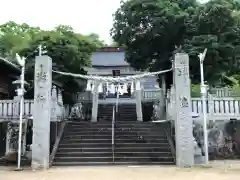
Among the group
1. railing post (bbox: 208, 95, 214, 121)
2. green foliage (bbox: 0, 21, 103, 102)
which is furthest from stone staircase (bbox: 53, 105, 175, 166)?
green foliage (bbox: 0, 21, 103, 102)

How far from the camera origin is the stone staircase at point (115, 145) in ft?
45.4

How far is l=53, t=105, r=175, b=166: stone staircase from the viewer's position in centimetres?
1384

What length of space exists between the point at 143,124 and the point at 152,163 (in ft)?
12.5

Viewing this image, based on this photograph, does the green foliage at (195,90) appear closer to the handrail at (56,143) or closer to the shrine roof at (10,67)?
the handrail at (56,143)

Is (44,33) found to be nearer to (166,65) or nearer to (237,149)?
(166,65)

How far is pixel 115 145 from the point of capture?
1492cm

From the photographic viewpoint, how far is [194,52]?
1725cm

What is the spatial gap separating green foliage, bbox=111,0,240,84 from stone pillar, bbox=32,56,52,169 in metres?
7.92

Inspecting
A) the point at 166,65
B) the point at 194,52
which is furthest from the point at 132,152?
the point at 166,65

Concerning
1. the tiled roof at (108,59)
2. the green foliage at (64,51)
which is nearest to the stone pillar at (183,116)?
the green foliage at (64,51)

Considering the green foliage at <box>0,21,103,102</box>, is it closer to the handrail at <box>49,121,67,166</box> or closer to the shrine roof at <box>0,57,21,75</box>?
the shrine roof at <box>0,57,21,75</box>

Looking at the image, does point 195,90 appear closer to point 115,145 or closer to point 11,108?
point 115,145

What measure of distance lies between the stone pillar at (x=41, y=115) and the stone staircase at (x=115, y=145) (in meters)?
0.92

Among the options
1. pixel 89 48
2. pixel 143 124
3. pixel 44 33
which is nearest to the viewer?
pixel 143 124
